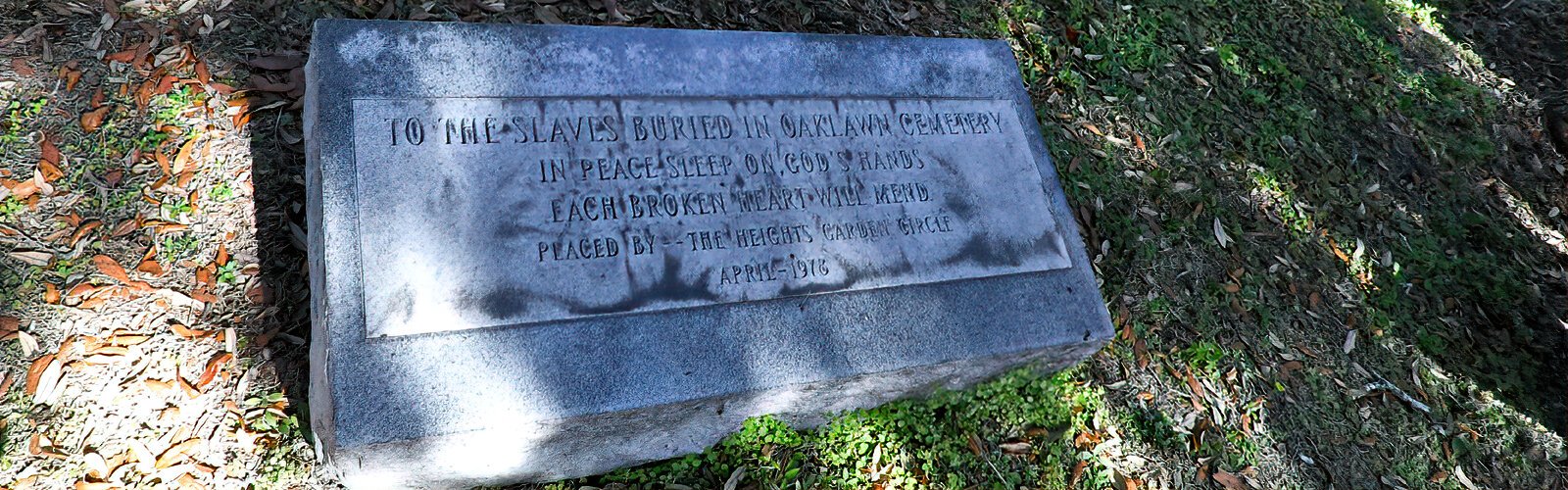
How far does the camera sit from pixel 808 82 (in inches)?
118

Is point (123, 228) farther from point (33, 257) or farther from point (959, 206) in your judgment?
point (959, 206)

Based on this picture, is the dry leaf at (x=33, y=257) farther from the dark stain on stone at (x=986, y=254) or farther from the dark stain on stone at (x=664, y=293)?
the dark stain on stone at (x=986, y=254)

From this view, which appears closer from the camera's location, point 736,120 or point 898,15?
point 736,120

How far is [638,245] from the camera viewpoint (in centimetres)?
248

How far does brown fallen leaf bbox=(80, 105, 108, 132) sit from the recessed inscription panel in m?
1.26

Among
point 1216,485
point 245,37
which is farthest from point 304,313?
point 1216,485

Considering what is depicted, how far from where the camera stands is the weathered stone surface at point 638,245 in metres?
2.28

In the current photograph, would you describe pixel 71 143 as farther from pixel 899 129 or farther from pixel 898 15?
pixel 898 15

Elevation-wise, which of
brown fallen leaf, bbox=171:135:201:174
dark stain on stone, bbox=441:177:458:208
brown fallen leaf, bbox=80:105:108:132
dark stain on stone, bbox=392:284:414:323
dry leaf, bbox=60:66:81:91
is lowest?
dark stain on stone, bbox=392:284:414:323

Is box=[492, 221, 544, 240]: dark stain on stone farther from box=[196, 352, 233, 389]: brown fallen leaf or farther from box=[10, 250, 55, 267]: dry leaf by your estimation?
box=[10, 250, 55, 267]: dry leaf

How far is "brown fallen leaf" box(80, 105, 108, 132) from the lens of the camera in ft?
9.56

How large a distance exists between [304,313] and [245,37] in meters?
1.23

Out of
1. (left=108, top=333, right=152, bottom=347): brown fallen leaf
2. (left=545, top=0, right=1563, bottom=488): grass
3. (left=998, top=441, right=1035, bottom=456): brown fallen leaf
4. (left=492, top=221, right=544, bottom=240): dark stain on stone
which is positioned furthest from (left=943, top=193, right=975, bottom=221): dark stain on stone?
(left=108, top=333, right=152, bottom=347): brown fallen leaf

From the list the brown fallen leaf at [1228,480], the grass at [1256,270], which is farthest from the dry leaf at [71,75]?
the brown fallen leaf at [1228,480]
